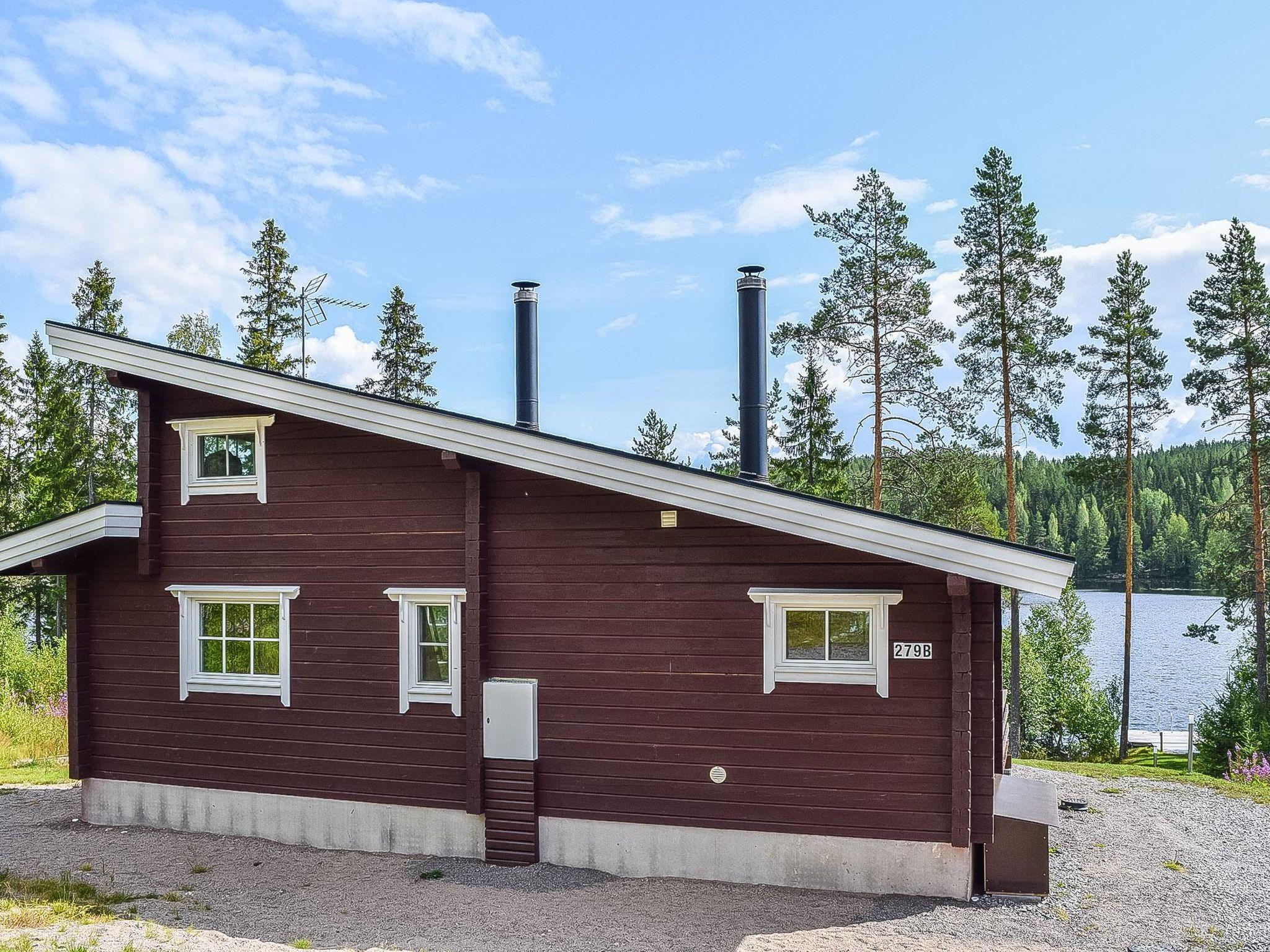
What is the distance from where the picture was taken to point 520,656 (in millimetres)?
7887

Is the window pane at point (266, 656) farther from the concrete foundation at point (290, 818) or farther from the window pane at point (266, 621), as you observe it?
the concrete foundation at point (290, 818)

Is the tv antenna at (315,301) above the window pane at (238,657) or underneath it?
above

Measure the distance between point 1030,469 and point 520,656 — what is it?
7005 cm

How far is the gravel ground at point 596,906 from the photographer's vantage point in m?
6.07

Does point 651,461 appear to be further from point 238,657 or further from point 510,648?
point 238,657

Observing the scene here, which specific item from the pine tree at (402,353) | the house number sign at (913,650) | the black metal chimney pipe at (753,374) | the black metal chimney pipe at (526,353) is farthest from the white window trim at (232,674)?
the pine tree at (402,353)

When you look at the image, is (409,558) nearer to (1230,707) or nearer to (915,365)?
(915,365)

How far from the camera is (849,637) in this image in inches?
281

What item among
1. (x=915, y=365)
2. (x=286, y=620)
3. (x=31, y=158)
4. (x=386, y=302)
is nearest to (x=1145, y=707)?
(x=915, y=365)

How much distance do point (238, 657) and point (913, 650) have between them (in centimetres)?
618

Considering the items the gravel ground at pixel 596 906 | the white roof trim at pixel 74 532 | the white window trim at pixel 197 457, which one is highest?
the white window trim at pixel 197 457

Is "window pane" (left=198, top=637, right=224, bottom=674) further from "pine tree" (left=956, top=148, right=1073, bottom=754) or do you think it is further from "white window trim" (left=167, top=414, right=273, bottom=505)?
"pine tree" (left=956, top=148, right=1073, bottom=754)

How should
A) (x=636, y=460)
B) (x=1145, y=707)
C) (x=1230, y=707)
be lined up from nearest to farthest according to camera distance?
(x=636, y=460), (x=1230, y=707), (x=1145, y=707)

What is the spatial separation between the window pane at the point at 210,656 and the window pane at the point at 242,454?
4.39 ft
